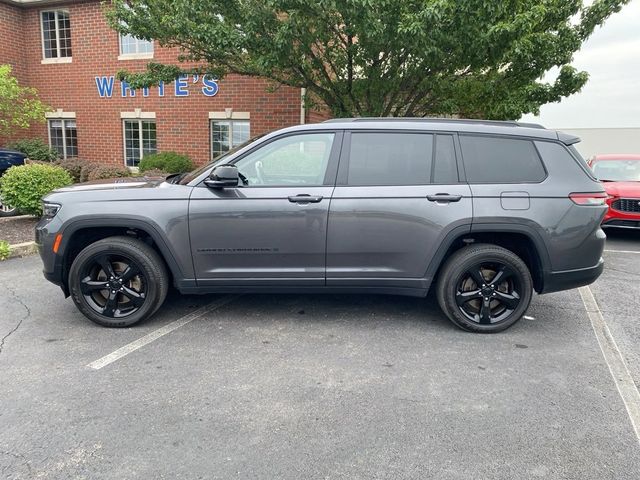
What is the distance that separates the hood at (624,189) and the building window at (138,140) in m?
11.2

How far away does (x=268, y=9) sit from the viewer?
23.9 ft

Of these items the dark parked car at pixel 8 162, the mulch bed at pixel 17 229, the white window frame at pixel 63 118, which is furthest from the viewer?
the white window frame at pixel 63 118

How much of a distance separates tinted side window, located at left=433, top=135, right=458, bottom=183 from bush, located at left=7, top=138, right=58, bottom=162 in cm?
1293

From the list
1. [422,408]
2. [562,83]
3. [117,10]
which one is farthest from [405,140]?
[117,10]

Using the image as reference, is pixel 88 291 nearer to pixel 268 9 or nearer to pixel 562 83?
pixel 268 9

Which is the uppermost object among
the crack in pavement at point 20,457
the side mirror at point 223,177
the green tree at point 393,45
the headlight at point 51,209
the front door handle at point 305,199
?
the green tree at point 393,45

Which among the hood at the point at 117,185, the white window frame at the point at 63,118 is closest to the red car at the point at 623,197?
the hood at the point at 117,185

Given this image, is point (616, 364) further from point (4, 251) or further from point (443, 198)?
point (4, 251)

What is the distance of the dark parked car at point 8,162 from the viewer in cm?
955

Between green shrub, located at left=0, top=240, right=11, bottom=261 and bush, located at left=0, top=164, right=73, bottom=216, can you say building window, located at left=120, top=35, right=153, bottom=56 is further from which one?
green shrub, located at left=0, top=240, right=11, bottom=261

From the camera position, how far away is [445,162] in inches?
166

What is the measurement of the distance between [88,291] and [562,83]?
26.7ft

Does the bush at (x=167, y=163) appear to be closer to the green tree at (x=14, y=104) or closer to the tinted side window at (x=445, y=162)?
the green tree at (x=14, y=104)

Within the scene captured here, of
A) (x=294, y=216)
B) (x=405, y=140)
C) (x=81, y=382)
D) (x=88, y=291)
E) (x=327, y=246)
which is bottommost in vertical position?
(x=81, y=382)
